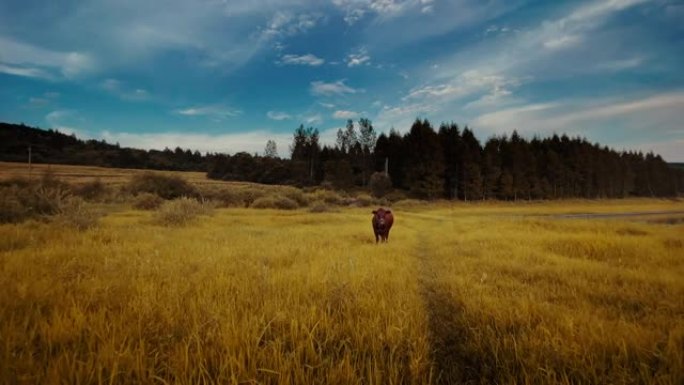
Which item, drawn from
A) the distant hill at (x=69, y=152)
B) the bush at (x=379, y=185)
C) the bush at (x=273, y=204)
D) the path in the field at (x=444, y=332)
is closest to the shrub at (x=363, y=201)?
the bush at (x=379, y=185)

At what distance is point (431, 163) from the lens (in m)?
49.4

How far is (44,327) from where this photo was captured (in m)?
2.85

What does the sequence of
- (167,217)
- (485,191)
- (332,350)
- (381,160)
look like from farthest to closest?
(381,160) < (485,191) < (167,217) < (332,350)

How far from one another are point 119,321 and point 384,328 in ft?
8.87

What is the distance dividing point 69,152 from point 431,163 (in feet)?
306

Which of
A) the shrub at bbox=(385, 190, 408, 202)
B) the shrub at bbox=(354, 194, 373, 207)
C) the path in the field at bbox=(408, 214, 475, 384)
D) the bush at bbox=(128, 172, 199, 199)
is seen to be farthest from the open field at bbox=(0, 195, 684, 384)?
the shrub at bbox=(385, 190, 408, 202)

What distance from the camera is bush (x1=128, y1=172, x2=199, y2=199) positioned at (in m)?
30.5

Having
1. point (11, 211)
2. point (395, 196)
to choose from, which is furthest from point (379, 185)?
point (11, 211)

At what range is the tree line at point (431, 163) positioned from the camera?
5191 cm

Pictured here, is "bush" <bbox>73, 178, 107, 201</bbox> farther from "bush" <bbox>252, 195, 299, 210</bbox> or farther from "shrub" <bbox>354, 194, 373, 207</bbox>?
"shrub" <bbox>354, 194, 373, 207</bbox>

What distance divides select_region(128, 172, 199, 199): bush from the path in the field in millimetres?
30697

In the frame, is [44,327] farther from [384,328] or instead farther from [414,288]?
[414,288]

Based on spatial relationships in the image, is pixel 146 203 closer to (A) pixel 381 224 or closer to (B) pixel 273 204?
(B) pixel 273 204

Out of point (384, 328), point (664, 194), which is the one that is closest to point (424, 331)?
point (384, 328)
